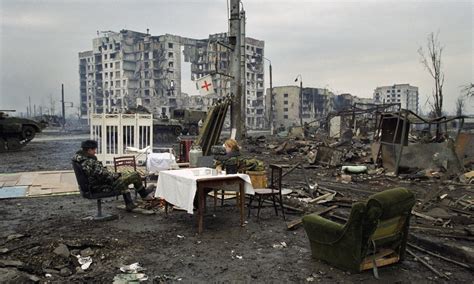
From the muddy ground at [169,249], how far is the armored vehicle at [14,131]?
14353mm

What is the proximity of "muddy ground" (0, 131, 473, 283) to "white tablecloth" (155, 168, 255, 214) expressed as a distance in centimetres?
48

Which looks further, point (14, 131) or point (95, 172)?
point (14, 131)


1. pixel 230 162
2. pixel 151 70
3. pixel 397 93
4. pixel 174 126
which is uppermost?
pixel 151 70

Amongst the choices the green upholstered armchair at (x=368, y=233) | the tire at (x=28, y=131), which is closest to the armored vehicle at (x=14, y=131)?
the tire at (x=28, y=131)

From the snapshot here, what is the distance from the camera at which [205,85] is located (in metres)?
15.7

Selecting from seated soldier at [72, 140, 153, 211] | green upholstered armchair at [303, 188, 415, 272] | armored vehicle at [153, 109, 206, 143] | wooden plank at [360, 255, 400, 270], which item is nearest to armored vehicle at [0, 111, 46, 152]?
armored vehicle at [153, 109, 206, 143]

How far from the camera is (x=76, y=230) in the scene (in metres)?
6.46

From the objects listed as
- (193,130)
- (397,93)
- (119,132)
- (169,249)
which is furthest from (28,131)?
(397,93)

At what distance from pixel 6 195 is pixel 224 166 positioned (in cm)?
548

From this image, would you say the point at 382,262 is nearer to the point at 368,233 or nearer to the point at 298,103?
the point at 368,233

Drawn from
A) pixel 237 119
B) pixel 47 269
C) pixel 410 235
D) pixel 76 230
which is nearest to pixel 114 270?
pixel 47 269

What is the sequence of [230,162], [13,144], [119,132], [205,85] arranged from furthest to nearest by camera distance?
[13,144] → [205,85] → [119,132] → [230,162]

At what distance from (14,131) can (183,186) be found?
1825 cm

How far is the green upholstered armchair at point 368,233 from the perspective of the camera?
14.3 ft
